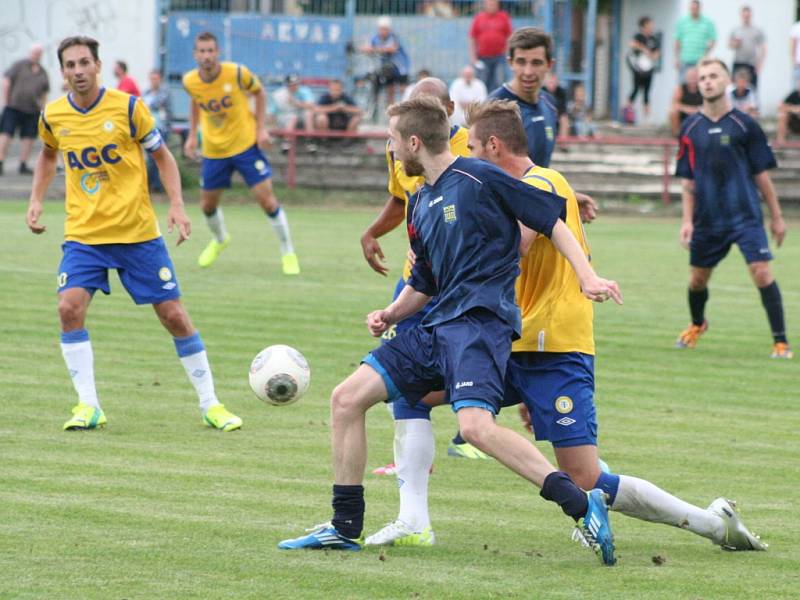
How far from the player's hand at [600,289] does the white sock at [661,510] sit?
89cm

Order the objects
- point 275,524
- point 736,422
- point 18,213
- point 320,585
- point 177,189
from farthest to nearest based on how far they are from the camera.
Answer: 1. point 18,213
2. point 736,422
3. point 177,189
4. point 275,524
5. point 320,585

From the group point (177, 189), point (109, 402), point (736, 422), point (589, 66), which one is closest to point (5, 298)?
point (109, 402)

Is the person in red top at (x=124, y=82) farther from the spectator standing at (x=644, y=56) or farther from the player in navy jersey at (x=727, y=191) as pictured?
the player in navy jersey at (x=727, y=191)

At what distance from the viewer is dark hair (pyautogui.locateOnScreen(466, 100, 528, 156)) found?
246 inches

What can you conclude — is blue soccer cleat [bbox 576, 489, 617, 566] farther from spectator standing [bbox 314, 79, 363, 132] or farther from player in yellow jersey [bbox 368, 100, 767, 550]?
spectator standing [bbox 314, 79, 363, 132]

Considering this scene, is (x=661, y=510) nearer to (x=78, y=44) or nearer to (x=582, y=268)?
(x=582, y=268)

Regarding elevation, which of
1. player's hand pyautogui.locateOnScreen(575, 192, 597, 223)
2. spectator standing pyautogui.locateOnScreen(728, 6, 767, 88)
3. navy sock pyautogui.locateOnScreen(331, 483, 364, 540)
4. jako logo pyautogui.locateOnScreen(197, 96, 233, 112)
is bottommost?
navy sock pyautogui.locateOnScreen(331, 483, 364, 540)

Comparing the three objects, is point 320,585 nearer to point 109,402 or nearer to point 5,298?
point 109,402

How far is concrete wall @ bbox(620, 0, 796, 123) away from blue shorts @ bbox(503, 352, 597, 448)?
26.9 meters

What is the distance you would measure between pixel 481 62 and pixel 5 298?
15.3 metres

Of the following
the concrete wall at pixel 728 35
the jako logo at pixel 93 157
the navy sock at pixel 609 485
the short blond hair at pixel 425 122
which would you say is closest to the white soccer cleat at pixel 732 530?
the navy sock at pixel 609 485

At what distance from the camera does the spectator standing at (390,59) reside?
29.1 meters

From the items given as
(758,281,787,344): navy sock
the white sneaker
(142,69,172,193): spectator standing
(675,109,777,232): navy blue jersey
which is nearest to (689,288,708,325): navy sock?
(758,281,787,344): navy sock

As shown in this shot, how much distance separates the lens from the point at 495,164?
20.7 feet
